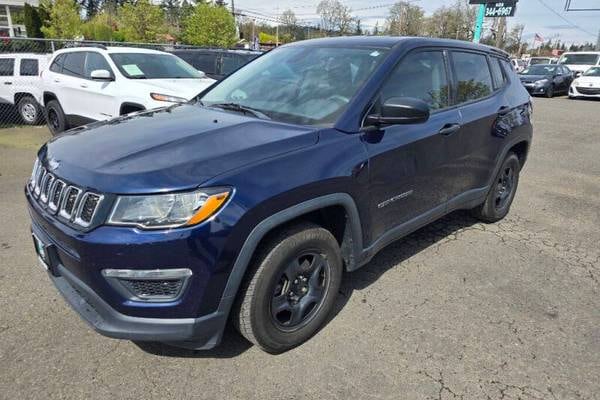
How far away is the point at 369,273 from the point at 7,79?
31.4 feet

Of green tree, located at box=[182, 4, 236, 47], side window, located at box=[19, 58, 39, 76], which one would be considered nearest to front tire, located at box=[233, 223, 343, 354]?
side window, located at box=[19, 58, 39, 76]

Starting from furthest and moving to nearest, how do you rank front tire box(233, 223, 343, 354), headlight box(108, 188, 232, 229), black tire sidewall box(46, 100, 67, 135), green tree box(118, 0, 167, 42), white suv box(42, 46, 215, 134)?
green tree box(118, 0, 167, 42), black tire sidewall box(46, 100, 67, 135), white suv box(42, 46, 215, 134), front tire box(233, 223, 343, 354), headlight box(108, 188, 232, 229)

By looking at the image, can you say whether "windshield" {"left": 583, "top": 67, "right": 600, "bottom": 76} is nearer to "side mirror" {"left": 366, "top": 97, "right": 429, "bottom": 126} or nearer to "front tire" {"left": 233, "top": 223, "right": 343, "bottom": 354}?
"side mirror" {"left": 366, "top": 97, "right": 429, "bottom": 126}

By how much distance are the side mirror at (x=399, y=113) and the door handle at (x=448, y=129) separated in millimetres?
636

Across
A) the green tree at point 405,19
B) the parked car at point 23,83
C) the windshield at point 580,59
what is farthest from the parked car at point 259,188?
the green tree at point 405,19

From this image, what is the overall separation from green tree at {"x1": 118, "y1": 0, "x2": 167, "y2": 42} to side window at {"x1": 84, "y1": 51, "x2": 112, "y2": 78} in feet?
76.9

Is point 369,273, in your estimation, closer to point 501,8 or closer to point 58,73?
point 58,73

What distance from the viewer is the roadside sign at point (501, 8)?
68.5 feet

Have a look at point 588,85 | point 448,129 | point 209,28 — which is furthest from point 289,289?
point 209,28

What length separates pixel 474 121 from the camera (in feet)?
12.2

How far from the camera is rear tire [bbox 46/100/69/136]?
26.8ft

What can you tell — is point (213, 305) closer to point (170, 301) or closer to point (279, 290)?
point (170, 301)

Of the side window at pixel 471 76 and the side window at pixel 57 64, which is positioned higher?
the side window at pixel 471 76

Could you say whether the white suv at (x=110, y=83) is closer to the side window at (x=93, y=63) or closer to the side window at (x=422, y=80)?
the side window at (x=93, y=63)
